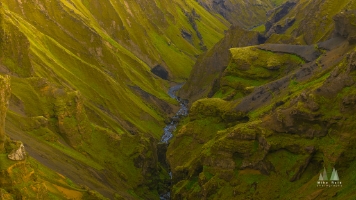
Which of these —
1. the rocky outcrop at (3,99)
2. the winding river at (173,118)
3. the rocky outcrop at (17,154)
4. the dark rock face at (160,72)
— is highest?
the rocky outcrop at (3,99)

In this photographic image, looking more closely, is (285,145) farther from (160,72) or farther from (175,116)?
(160,72)

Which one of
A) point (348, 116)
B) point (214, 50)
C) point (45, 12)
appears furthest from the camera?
point (214, 50)

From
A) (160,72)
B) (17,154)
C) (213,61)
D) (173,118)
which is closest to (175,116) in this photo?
(173,118)

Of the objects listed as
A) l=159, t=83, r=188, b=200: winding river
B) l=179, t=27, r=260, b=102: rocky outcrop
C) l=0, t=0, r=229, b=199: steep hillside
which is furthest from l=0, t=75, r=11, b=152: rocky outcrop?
l=179, t=27, r=260, b=102: rocky outcrop

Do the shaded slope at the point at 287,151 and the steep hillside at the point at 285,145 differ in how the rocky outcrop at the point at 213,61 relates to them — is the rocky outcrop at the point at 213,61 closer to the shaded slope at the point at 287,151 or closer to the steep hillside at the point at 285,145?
the steep hillside at the point at 285,145

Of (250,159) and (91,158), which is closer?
(250,159)

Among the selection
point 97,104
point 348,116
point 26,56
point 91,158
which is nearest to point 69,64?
point 97,104

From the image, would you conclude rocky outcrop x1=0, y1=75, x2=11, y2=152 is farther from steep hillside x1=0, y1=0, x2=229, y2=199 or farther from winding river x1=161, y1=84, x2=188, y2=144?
winding river x1=161, y1=84, x2=188, y2=144

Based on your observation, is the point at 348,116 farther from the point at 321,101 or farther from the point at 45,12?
the point at 45,12

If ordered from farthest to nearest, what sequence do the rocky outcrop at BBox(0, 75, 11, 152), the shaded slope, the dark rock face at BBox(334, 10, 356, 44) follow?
the dark rock face at BBox(334, 10, 356, 44), the shaded slope, the rocky outcrop at BBox(0, 75, 11, 152)

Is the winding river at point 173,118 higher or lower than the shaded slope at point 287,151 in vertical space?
lower

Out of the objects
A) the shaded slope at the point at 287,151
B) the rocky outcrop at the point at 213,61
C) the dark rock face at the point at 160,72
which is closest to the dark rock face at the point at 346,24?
the shaded slope at the point at 287,151
